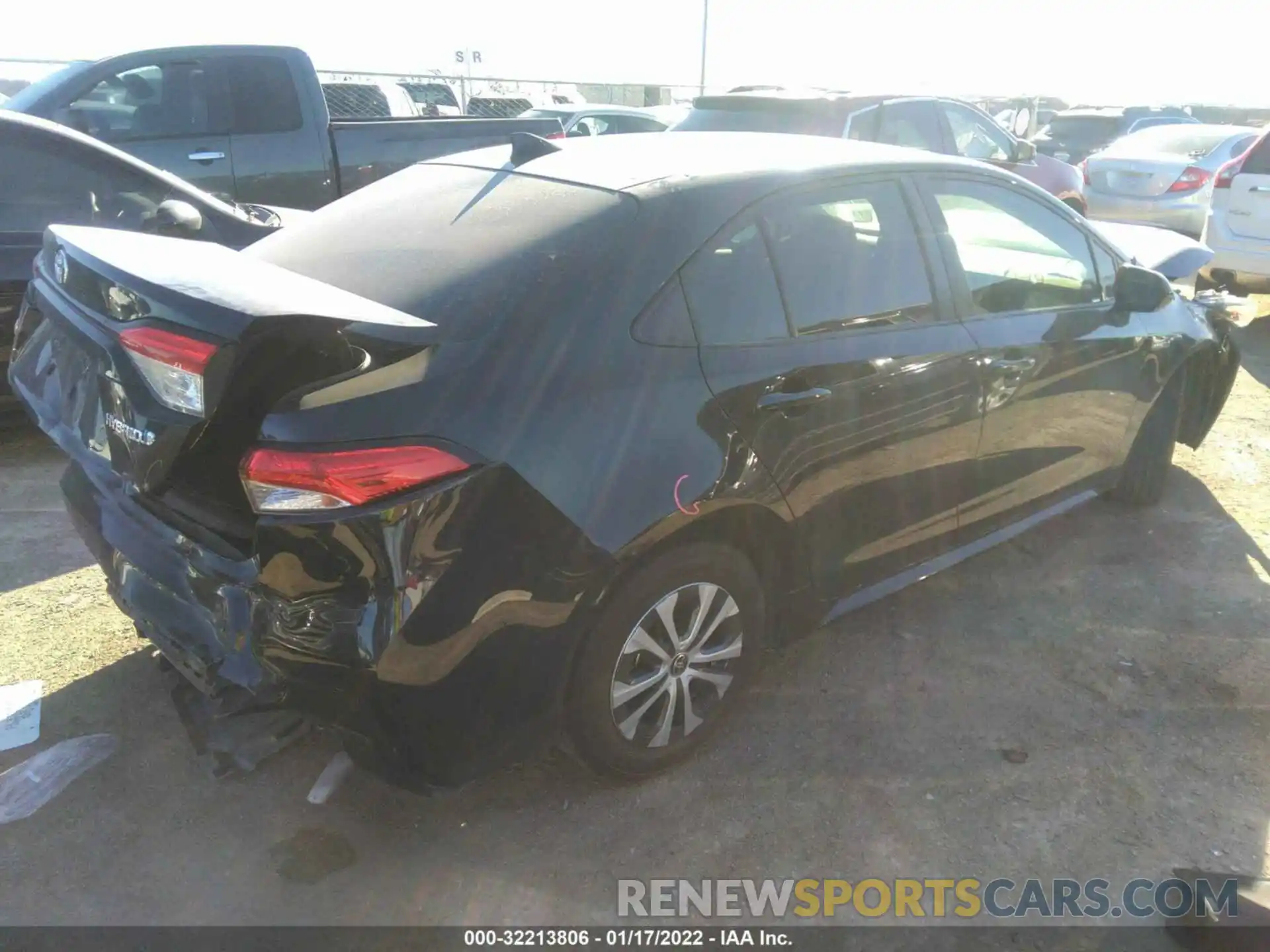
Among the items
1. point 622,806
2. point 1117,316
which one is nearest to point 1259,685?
point 1117,316

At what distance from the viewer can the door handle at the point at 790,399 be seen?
2.72m

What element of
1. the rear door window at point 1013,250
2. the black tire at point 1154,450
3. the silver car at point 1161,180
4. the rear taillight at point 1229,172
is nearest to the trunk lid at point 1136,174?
the silver car at point 1161,180

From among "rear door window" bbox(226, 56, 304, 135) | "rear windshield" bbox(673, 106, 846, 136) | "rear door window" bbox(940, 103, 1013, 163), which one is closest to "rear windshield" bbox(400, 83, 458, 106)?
"rear door window" bbox(226, 56, 304, 135)

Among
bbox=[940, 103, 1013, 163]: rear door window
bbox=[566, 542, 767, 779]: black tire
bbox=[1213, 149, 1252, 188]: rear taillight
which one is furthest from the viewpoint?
bbox=[940, 103, 1013, 163]: rear door window

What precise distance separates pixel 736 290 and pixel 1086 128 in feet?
56.2

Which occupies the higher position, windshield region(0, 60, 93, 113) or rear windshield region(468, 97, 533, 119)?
windshield region(0, 60, 93, 113)

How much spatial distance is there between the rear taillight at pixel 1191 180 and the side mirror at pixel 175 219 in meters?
10.3

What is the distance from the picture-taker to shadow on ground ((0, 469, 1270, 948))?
248 centimetres

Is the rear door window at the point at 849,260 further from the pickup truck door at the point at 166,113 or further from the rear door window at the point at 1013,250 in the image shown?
the pickup truck door at the point at 166,113

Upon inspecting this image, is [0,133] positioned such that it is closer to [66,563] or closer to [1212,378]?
[66,563]

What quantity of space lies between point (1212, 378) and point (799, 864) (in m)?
3.46

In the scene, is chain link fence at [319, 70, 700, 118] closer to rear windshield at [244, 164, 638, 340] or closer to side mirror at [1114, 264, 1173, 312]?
rear windshield at [244, 164, 638, 340]

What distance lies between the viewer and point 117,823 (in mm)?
2641

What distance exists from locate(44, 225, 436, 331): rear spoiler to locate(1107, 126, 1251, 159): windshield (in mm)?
11598
